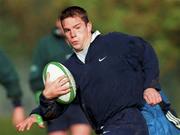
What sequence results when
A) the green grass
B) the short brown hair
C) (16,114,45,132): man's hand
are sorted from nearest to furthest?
(16,114,45,132): man's hand < the short brown hair < the green grass

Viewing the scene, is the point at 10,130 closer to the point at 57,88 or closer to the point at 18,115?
the point at 18,115

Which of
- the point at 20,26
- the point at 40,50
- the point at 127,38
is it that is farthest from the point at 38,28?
the point at 127,38

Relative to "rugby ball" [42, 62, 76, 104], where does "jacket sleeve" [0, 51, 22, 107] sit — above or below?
below

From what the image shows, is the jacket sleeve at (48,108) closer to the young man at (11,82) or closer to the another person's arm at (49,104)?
the another person's arm at (49,104)

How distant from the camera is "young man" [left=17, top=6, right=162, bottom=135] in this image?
6.06m

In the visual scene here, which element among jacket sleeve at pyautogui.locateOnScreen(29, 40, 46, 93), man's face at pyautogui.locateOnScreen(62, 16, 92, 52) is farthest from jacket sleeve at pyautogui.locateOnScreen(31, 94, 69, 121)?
jacket sleeve at pyautogui.locateOnScreen(29, 40, 46, 93)

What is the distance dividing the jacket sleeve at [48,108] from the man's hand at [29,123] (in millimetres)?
54

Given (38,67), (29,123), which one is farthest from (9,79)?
(29,123)

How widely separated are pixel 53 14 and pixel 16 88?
423 cm

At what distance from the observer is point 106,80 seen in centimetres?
610

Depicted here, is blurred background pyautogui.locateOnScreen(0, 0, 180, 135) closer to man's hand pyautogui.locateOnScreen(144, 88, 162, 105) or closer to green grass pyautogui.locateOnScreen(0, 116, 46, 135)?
green grass pyautogui.locateOnScreen(0, 116, 46, 135)

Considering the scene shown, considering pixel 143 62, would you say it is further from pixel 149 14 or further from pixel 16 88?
A: pixel 149 14

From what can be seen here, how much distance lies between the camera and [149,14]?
13.1m

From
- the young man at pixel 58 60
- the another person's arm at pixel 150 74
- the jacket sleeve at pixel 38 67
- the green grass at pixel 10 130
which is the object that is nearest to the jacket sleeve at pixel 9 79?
the young man at pixel 58 60
